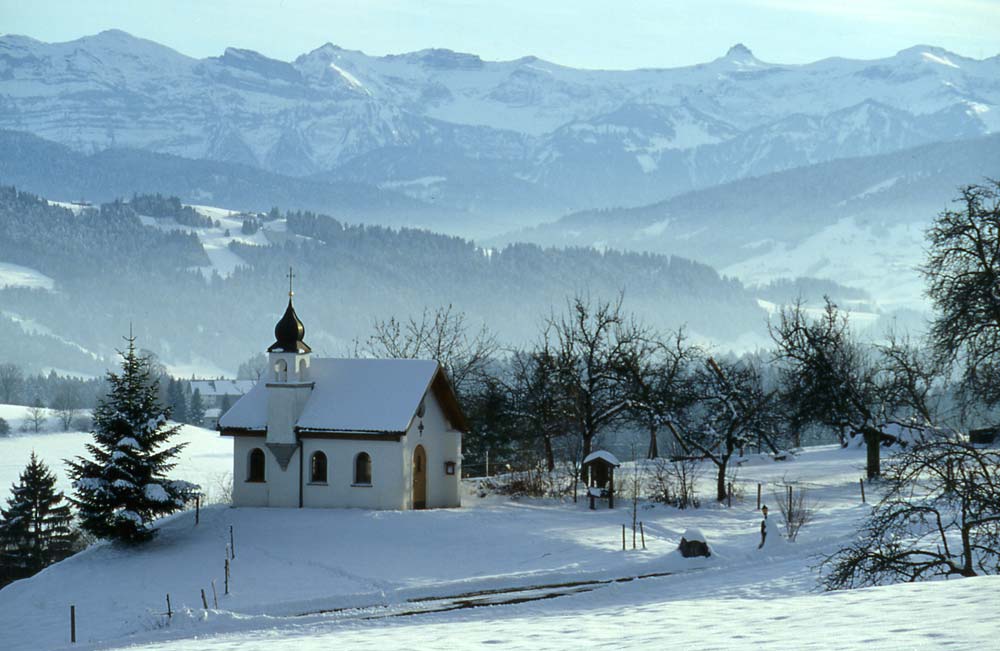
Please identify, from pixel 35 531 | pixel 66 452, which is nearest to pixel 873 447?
pixel 35 531

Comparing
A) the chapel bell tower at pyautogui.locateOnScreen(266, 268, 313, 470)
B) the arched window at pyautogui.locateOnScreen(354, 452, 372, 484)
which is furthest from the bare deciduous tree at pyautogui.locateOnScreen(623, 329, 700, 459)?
the chapel bell tower at pyautogui.locateOnScreen(266, 268, 313, 470)

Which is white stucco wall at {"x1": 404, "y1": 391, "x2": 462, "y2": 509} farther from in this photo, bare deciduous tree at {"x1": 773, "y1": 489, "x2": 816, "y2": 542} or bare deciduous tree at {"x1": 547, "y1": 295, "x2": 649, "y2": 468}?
bare deciduous tree at {"x1": 773, "y1": 489, "x2": 816, "y2": 542}

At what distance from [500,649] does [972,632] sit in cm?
783

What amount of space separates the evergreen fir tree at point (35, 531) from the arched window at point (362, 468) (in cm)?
2552

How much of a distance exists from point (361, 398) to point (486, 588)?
1474 centimetres

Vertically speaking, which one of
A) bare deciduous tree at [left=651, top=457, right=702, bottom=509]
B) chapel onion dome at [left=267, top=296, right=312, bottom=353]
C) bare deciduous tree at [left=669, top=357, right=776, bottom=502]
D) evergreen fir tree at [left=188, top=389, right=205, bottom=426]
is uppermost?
evergreen fir tree at [left=188, top=389, right=205, bottom=426]

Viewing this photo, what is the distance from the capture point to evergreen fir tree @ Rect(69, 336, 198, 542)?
42.0 m

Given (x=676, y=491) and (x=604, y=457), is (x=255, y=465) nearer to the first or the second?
(x=604, y=457)

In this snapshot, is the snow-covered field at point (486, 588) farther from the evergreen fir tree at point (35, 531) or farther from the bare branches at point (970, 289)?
the evergreen fir tree at point (35, 531)

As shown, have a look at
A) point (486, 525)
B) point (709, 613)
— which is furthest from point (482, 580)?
point (709, 613)

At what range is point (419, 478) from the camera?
4716cm

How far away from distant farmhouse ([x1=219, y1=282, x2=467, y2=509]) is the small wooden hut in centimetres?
513

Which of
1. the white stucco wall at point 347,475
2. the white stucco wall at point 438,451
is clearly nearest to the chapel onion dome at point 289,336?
the white stucco wall at point 347,475

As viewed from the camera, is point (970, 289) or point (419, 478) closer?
point (970, 289)
